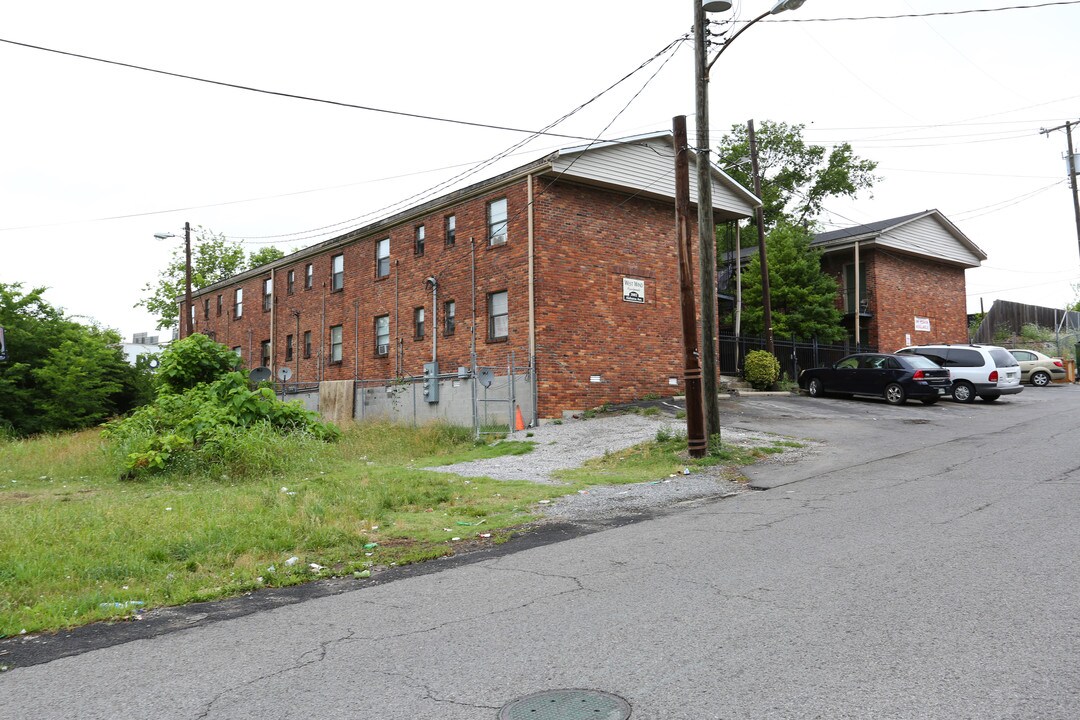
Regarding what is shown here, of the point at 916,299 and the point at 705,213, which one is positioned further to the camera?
the point at 916,299

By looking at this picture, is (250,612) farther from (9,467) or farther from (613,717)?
(9,467)

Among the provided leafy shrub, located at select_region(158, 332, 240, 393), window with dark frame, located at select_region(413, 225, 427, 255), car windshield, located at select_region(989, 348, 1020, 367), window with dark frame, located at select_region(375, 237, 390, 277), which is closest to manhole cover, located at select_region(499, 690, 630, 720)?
leafy shrub, located at select_region(158, 332, 240, 393)

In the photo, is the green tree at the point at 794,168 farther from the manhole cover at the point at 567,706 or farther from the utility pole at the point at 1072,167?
the manhole cover at the point at 567,706

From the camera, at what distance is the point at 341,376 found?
30.1 meters

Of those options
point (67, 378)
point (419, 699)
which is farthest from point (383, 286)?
point (419, 699)

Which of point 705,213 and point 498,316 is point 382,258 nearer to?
point 498,316

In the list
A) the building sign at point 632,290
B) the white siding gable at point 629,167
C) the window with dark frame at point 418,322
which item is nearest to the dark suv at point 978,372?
the building sign at point 632,290

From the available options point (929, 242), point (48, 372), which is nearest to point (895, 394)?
point (929, 242)

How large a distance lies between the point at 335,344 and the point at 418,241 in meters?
7.08

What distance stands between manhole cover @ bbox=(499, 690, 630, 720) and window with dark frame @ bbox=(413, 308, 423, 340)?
22502 mm

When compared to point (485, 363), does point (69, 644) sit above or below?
below

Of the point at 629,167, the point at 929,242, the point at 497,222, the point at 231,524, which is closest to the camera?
the point at 231,524

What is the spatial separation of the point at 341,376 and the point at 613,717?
28.0 metres

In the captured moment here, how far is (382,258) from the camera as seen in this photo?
2805cm
